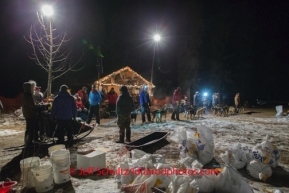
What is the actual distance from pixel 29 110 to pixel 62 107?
101 cm

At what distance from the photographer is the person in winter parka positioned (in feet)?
18.4

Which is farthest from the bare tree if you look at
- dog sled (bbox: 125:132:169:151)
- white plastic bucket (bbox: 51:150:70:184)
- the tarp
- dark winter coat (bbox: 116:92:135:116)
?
white plastic bucket (bbox: 51:150:70:184)

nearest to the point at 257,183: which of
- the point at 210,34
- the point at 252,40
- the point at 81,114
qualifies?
the point at 81,114

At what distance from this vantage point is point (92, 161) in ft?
13.8

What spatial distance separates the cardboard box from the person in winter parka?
248cm

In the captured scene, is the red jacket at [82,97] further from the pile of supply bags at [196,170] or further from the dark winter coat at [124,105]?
the pile of supply bags at [196,170]

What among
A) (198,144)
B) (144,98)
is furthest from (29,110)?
(144,98)

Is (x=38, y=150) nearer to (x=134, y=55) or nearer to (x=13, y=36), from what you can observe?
(x=13, y=36)

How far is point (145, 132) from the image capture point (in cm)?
844

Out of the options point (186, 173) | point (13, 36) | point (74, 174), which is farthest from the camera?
point (13, 36)

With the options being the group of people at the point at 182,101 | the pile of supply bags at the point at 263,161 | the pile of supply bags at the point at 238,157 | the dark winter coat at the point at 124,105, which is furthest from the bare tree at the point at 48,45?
the pile of supply bags at the point at 263,161

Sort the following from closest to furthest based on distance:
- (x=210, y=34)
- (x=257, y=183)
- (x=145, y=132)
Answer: (x=257, y=183), (x=145, y=132), (x=210, y=34)

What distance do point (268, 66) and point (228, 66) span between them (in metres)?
8.40

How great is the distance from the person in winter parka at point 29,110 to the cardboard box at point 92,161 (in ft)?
8.15
